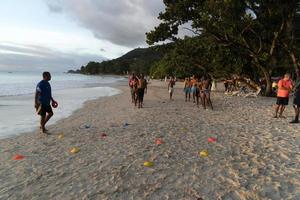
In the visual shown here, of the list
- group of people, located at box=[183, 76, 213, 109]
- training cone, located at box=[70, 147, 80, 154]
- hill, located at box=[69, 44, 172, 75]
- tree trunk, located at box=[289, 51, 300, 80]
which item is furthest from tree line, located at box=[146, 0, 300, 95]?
hill, located at box=[69, 44, 172, 75]

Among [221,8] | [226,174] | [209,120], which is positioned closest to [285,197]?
[226,174]

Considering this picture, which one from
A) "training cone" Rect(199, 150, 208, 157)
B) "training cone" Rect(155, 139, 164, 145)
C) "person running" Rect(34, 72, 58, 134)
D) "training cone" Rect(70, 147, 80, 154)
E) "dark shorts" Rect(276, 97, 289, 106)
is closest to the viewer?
"training cone" Rect(199, 150, 208, 157)

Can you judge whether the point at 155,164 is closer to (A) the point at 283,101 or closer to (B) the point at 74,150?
(B) the point at 74,150

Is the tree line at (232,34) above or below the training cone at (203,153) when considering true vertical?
above

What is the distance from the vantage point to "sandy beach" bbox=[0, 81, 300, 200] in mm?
4793

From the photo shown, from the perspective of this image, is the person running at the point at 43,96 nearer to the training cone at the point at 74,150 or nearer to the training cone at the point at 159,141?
the training cone at the point at 74,150

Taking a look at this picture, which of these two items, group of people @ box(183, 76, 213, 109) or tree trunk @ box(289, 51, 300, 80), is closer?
group of people @ box(183, 76, 213, 109)

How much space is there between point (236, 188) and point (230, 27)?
1808 cm

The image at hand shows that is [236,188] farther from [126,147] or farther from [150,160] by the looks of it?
[126,147]

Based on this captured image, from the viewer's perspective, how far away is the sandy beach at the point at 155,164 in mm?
4793

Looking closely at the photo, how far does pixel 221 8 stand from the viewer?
1866cm

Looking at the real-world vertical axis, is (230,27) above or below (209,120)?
above

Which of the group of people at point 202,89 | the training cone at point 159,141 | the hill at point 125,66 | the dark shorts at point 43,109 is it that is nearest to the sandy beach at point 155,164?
the training cone at point 159,141

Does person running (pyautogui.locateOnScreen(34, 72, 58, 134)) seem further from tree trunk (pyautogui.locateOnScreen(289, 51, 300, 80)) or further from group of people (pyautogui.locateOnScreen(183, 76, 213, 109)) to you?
tree trunk (pyautogui.locateOnScreen(289, 51, 300, 80))
